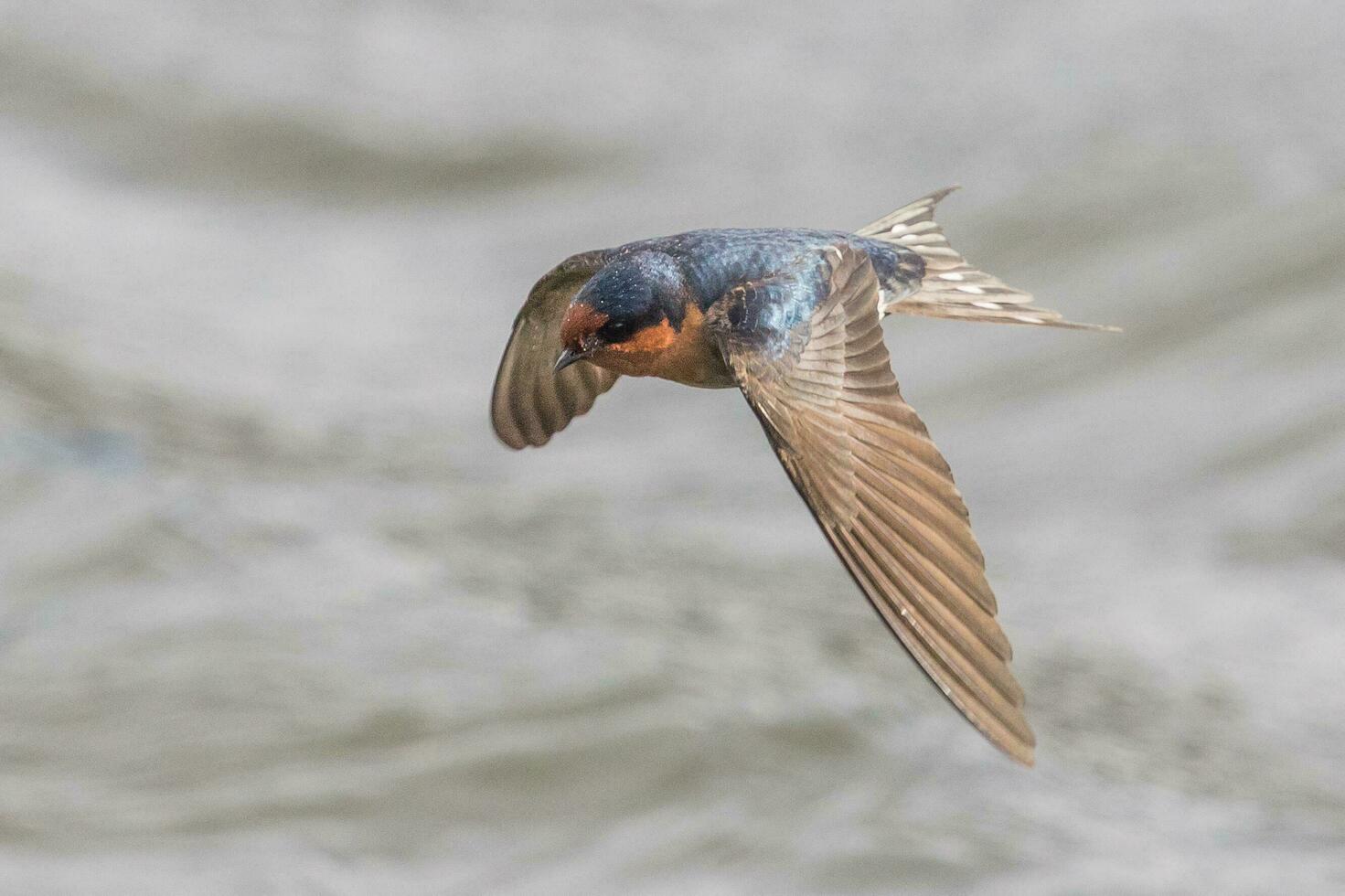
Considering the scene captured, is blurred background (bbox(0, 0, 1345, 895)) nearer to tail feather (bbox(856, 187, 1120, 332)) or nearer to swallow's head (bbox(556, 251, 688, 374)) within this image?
tail feather (bbox(856, 187, 1120, 332))

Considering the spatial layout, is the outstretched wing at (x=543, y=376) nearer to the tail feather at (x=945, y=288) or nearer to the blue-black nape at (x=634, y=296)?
the blue-black nape at (x=634, y=296)

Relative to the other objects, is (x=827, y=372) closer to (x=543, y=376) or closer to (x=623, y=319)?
(x=623, y=319)

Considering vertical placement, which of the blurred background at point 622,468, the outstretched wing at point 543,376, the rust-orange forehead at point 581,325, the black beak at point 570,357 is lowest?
the black beak at point 570,357

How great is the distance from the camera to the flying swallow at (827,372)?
2.38m

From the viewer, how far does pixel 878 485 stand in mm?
2521

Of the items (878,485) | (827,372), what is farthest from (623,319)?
(878,485)

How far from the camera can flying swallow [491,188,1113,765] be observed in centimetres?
238

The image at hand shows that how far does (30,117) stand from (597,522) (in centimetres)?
269

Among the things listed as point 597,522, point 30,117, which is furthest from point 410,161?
point 597,522

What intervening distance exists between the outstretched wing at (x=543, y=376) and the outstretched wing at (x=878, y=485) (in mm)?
362

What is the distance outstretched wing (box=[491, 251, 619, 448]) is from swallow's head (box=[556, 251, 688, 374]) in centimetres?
31

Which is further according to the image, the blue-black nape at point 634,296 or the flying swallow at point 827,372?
the blue-black nape at point 634,296

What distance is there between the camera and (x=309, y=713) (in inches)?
253

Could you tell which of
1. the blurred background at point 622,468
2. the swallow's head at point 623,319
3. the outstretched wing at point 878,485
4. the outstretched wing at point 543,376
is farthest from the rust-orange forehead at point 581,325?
the blurred background at point 622,468
